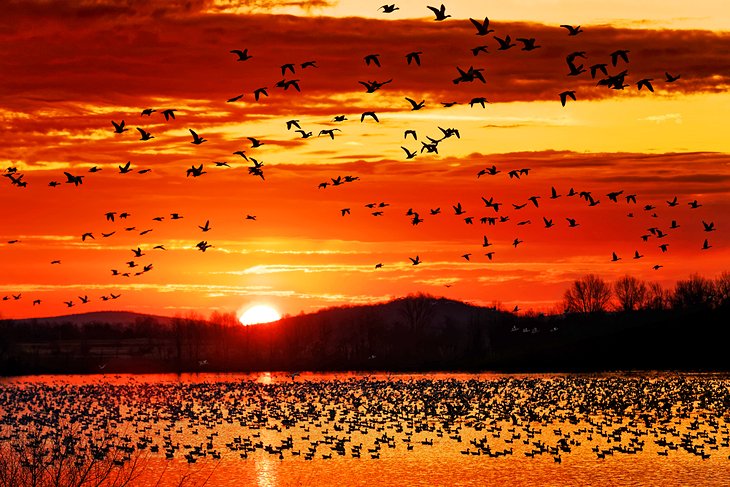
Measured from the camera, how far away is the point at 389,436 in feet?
207

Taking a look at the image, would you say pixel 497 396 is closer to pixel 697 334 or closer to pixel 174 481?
pixel 174 481

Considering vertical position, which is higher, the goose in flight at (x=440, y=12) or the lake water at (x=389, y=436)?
the goose in flight at (x=440, y=12)

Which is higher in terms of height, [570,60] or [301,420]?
[570,60]

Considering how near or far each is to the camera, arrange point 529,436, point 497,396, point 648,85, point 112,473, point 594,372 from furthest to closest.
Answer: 1. point 594,372
2. point 497,396
3. point 529,436
4. point 112,473
5. point 648,85

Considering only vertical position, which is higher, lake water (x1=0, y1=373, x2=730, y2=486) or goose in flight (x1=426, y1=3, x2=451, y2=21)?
goose in flight (x1=426, y1=3, x2=451, y2=21)

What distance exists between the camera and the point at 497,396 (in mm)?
92562

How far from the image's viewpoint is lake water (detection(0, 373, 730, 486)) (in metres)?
49.9

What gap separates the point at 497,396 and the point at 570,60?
6178 centimetres

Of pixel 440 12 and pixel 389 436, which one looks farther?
pixel 389 436

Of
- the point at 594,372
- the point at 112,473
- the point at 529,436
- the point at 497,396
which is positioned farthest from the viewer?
the point at 594,372

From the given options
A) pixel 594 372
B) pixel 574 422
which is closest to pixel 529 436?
pixel 574 422

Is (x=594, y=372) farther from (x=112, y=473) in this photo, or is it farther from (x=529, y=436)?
(x=112, y=473)

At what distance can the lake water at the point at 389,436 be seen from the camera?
49.9 meters

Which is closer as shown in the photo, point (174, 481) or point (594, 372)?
point (174, 481)
